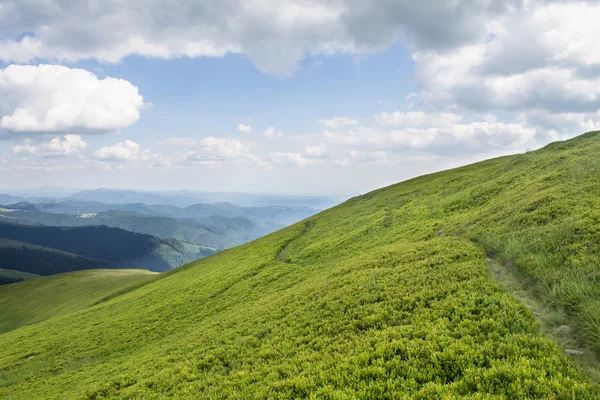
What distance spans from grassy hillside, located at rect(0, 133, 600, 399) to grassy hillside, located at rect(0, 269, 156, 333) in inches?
1953

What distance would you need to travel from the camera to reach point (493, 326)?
11.5m

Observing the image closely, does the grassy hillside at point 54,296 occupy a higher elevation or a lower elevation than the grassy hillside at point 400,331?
lower

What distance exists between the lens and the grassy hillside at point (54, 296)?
78.6 m

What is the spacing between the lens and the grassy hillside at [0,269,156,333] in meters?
78.6

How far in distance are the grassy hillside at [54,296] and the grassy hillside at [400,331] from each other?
49.6 metres

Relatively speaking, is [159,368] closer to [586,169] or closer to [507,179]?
[586,169]

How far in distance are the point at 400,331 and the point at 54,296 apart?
115944 millimetres

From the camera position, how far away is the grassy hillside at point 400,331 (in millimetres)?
9898

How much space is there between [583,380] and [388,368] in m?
5.48

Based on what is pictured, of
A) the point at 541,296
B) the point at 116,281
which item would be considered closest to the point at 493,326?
the point at 541,296

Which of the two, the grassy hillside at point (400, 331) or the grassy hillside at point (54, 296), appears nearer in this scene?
the grassy hillside at point (400, 331)

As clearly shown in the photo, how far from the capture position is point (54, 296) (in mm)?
92688

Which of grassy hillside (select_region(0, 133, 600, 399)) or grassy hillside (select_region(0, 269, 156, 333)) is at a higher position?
grassy hillside (select_region(0, 133, 600, 399))

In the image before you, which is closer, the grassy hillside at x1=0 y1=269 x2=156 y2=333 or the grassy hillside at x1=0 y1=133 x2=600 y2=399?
the grassy hillside at x1=0 y1=133 x2=600 y2=399
